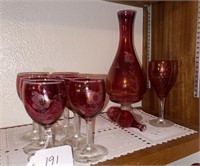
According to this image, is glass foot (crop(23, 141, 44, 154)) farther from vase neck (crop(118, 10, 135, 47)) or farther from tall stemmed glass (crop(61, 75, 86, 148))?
vase neck (crop(118, 10, 135, 47))

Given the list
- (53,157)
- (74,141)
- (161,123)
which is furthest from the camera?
(161,123)

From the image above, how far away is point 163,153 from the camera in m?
0.48

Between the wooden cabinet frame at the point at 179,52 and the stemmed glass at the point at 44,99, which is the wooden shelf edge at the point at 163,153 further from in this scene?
the stemmed glass at the point at 44,99

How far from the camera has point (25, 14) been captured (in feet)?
2.15

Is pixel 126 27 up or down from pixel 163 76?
up

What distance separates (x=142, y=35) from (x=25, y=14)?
1.42 ft

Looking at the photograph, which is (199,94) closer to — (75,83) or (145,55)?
(145,55)

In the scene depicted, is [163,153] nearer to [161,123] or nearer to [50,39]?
[161,123]

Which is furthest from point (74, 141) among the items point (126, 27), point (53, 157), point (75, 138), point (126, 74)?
point (126, 27)

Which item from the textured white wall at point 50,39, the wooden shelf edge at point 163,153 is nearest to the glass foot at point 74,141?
the wooden shelf edge at point 163,153

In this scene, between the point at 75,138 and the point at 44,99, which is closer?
the point at 44,99

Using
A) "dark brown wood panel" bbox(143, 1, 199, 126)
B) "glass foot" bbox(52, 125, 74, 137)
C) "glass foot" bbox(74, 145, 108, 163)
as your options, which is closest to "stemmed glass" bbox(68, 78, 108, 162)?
"glass foot" bbox(74, 145, 108, 163)

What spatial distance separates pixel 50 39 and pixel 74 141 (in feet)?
1.10

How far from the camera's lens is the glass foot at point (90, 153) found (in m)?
0.44
